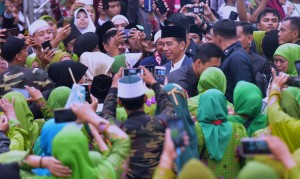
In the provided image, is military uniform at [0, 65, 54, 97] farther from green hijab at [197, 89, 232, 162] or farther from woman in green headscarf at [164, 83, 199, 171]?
green hijab at [197, 89, 232, 162]

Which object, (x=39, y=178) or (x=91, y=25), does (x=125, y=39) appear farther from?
(x=39, y=178)

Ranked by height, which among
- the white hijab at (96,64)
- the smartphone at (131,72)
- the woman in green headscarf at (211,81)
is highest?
the smartphone at (131,72)

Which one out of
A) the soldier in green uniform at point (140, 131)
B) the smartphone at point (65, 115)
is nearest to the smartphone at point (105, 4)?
the soldier in green uniform at point (140, 131)

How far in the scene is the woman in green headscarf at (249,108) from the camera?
886cm

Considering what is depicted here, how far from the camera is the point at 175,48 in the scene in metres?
11.4

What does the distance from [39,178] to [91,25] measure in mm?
7095

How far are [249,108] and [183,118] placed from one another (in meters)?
0.91

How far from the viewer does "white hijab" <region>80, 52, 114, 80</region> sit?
10.9 metres

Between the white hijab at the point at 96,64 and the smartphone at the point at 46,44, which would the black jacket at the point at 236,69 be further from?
the smartphone at the point at 46,44

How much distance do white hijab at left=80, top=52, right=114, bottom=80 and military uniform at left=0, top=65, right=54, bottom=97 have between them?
59 centimetres

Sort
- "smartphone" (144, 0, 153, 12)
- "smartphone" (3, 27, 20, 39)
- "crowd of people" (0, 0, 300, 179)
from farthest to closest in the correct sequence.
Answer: "smartphone" (144, 0, 153, 12) < "smartphone" (3, 27, 20, 39) < "crowd of people" (0, 0, 300, 179)

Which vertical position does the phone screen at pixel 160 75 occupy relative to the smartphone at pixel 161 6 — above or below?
above

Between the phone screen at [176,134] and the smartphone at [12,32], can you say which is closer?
the phone screen at [176,134]

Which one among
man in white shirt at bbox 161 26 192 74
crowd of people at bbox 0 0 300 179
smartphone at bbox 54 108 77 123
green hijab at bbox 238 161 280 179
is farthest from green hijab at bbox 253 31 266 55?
green hijab at bbox 238 161 280 179
